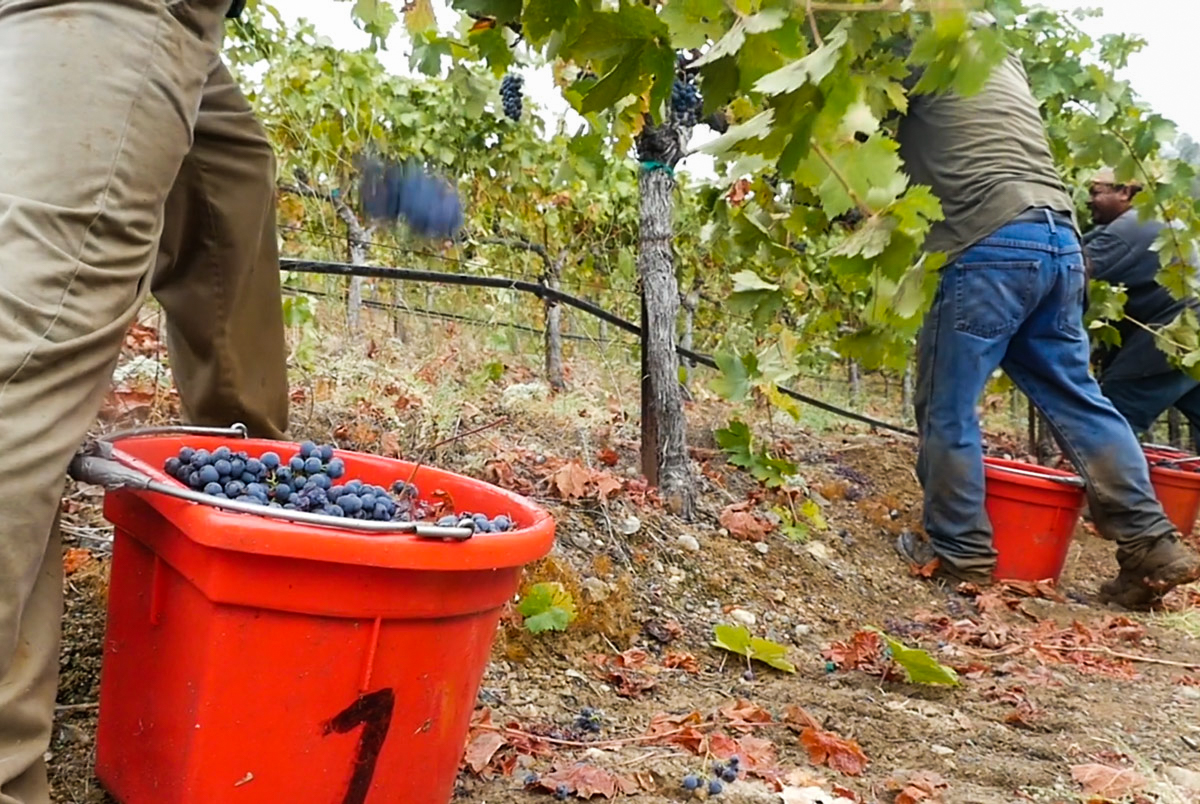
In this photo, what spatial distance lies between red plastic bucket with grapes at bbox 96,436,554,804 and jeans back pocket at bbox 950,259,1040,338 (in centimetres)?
215

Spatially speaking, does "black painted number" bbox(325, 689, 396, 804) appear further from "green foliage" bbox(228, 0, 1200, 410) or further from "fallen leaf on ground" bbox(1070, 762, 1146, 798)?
"fallen leaf on ground" bbox(1070, 762, 1146, 798)

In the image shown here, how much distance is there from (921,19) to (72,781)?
1.52 meters

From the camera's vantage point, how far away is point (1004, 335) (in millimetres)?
2926

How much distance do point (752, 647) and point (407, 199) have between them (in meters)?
3.02

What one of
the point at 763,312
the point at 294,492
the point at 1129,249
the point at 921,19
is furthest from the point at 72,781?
the point at 1129,249

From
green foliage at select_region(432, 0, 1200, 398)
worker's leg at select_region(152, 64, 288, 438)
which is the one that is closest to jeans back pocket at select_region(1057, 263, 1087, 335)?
green foliage at select_region(432, 0, 1200, 398)

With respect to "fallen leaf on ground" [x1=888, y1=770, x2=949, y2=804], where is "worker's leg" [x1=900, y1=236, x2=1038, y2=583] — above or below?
above

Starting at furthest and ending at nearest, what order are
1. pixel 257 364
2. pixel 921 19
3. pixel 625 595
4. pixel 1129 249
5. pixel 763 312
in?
1. pixel 1129 249
2. pixel 763 312
3. pixel 625 595
4. pixel 257 364
5. pixel 921 19

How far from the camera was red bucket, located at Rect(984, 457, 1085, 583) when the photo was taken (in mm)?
3135

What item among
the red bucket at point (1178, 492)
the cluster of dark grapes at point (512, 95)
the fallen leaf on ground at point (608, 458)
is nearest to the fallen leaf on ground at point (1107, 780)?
the fallen leaf on ground at point (608, 458)

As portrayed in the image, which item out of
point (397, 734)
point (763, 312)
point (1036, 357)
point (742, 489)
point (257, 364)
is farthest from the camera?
point (742, 489)

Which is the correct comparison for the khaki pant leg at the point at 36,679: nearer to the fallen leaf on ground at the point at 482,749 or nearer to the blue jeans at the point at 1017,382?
the fallen leaf on ground at the point at 482,749

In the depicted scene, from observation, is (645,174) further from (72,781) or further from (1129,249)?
(1129,249)

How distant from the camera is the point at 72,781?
130 centimetres
